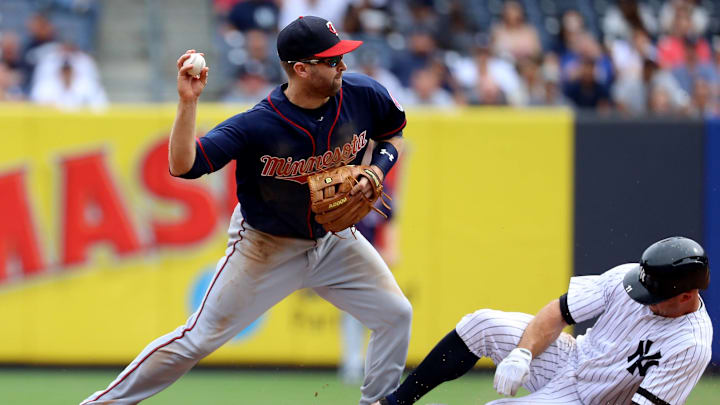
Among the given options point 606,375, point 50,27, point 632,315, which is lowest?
point 606,375

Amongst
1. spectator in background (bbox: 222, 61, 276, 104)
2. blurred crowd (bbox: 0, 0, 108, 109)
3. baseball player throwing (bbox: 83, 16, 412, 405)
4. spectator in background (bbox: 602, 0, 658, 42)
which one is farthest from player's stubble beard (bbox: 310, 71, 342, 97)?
spectator in background (bbox: 602, 0, 658, 42)

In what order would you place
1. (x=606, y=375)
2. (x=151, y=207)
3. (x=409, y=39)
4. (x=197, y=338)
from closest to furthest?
1. (x=606, y=375)
2. (x=197, y=338)
3. (x=151, y=207)
4. (x=409, y=39)

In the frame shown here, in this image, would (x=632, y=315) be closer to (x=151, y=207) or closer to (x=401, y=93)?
(x=151, y=207)

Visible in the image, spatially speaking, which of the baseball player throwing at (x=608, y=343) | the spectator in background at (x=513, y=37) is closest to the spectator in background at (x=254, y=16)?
the spectator in background at (x=513, y=37)

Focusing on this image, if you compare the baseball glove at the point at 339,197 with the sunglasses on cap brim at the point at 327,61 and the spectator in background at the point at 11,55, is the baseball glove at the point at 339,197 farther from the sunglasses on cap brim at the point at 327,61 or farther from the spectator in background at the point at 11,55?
the spectator in background at the point at 11,55

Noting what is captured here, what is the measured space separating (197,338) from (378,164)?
1.10 m

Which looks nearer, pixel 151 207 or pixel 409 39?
pixel 151 207

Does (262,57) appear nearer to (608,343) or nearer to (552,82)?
(552,82)

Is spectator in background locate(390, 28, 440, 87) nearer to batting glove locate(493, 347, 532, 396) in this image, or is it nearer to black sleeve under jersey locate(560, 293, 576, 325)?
black sleeve under jersey locate(560, 293, 576, 325)

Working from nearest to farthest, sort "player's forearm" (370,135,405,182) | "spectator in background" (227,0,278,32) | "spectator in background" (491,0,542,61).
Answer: "player's forearm" (370,135,405,182), "spectator in background" (227,0,278,32), "spectator in background" (491,0,542,61)

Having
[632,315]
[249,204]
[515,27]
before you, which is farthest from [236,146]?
[515,27]

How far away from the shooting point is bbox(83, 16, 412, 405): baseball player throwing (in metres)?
4.20

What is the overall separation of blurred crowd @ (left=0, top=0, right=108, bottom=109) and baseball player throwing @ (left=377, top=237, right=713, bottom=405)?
4.81 meters

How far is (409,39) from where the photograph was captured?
9.83 meters
